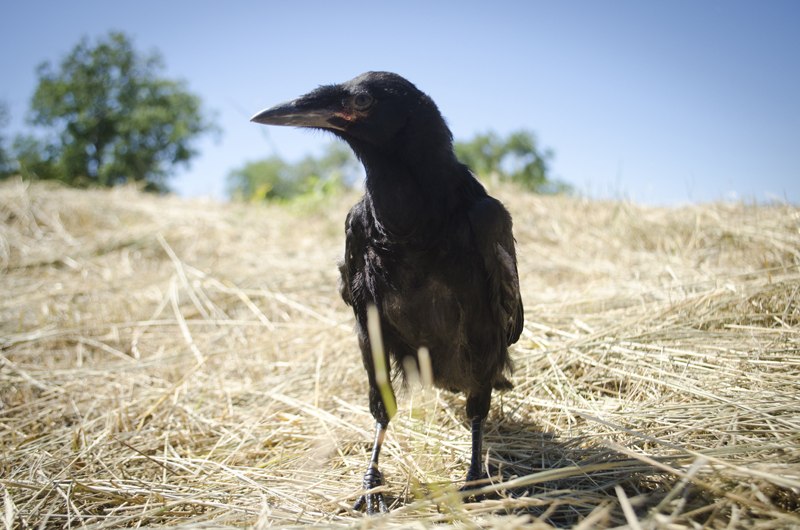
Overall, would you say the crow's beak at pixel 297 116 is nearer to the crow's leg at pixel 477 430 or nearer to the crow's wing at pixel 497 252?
the crow's wing at pixel 497 252

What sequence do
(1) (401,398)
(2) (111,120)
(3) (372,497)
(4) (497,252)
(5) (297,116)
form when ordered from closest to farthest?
(3) (372,497) < (4) (497,252) < (5) (297,116) < (1) (401,398) < (2) (111,120)

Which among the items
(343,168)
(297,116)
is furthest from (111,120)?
(297,116)

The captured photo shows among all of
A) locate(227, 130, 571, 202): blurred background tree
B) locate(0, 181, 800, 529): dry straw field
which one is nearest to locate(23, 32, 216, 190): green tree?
locate(227, 130, 571, 202): blurred background tree

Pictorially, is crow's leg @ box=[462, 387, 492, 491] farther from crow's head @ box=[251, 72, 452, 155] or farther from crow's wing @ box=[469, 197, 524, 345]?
crow's head @ box=[251, 72, 452, 155]

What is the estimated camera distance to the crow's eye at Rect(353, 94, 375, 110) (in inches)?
82.5

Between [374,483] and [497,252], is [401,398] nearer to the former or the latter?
[374,483]

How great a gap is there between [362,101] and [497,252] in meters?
0.94

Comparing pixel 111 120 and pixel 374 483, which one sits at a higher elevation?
pixel 111 120

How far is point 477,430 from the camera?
6.98 feet

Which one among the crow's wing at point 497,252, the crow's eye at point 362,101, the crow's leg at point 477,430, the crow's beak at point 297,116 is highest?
the crow's eye at point 362,101

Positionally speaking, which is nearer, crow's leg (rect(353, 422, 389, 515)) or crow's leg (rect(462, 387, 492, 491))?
crow's leg (rect(353, 422, 389, 515))

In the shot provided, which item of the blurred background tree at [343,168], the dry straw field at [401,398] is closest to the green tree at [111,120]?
the blurred background tree at [343,168]

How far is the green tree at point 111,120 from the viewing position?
1176 inches

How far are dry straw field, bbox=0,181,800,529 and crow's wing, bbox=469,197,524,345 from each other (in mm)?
652
